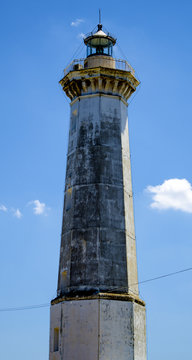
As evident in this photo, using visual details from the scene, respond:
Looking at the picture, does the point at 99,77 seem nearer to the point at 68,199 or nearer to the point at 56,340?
the point at 68,199

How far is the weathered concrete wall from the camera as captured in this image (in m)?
28.9

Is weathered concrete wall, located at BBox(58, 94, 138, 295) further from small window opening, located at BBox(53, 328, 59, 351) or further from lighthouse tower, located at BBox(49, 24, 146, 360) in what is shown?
small window opening, located at BBox(53, 328, 59, 351)

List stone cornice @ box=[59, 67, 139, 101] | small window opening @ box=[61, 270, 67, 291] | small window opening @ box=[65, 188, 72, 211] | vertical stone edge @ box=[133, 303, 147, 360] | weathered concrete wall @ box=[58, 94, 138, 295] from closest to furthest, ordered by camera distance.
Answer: vertical stone edge @ box=[133, 303, 147, 360] < weathered concrete wall @ box=[58, 94, 138, 295] < small window opening @ box=[61, 270, 67, 291] < small window opening @ box=[65, 188, 72, 211] < stone cornice @ box=[59, 67, 139, 101]

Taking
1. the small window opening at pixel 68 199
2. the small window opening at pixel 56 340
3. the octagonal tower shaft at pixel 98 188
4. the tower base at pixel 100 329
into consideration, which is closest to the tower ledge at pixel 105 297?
Answer: the tower base at pixel 100 329

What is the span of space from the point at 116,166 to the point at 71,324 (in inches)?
331

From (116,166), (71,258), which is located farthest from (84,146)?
(71,258)

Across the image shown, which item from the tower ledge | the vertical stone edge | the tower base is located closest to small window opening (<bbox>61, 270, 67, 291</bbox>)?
the tower ledge

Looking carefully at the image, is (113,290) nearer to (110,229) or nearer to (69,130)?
(110,229)

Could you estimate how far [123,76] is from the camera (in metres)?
32.2

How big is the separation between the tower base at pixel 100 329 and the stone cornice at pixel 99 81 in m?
11.1

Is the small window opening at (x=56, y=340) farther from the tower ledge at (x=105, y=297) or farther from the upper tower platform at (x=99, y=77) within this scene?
the upper tower platform at (x=99, y=77)

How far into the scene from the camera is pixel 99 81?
104 feet

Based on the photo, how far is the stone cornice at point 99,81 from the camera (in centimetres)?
3181

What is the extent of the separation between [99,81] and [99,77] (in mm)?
219
